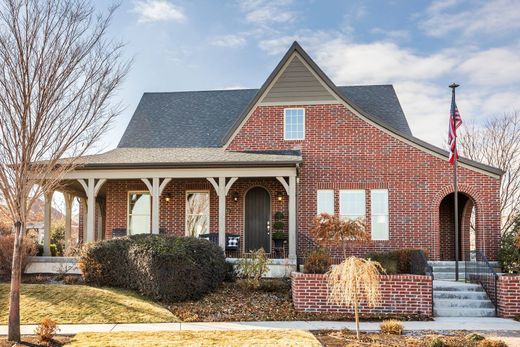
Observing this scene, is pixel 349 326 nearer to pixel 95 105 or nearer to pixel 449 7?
pixel 95 105

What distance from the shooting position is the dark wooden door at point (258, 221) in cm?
1744

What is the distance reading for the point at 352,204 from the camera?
664 inches

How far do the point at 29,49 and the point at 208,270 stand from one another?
6.65 metres

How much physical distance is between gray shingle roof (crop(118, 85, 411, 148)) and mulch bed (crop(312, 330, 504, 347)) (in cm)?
1021

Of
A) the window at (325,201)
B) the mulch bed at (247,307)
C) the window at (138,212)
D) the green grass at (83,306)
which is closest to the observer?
the green grass at (83,306)

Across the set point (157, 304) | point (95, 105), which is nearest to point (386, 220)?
point (157, 304)

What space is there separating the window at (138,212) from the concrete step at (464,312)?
10.5 metres

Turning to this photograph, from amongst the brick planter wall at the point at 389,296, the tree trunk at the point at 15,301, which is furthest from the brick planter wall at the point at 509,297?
the tree trunk at the point at 15,301

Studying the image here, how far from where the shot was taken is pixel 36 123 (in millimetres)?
8352

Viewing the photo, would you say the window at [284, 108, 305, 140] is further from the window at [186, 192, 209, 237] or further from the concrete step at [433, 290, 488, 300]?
the concrete step at [433, 290, 488, 300]

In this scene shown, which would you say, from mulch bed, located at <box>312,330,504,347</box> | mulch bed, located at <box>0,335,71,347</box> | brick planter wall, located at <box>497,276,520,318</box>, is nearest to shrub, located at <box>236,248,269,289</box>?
mulch bed, located at <box>312,330,504,347</box>

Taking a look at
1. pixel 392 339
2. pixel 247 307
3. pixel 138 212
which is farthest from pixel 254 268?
pixel 138 212

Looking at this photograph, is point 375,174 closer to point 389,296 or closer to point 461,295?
point 461,295

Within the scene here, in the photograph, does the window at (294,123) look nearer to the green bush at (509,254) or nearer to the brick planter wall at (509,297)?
the green bush at (509,254)
